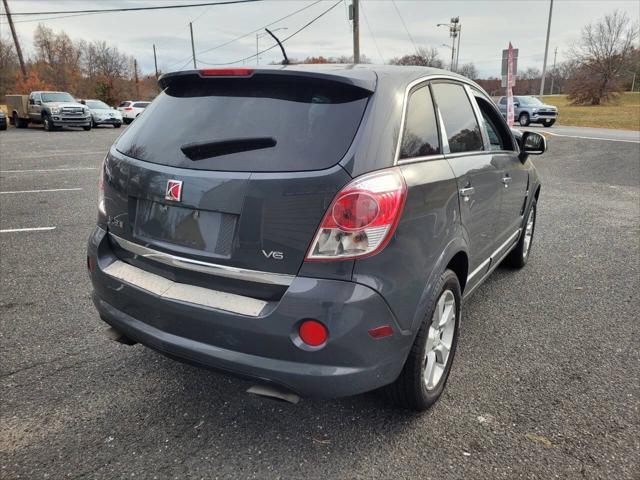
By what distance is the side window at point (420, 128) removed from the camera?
2314 millimetres

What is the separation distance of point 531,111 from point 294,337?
28438mm

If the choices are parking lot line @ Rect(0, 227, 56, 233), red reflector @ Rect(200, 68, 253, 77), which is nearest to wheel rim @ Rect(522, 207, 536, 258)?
red reflector @ Rect(200, 68, 253, 77)

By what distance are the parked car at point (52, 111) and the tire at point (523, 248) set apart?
25201 mm

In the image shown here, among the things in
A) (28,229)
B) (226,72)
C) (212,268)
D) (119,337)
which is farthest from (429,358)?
(28,229)

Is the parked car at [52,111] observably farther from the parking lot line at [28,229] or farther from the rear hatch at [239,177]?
the rear hatch at [239,177]

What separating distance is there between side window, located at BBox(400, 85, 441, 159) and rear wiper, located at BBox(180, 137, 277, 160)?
2.07ft

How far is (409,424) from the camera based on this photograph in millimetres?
2490

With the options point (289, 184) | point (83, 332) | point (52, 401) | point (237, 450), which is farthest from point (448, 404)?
point (83, 332)

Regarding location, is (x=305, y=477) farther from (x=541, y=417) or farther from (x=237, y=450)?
(x=541, y=417)

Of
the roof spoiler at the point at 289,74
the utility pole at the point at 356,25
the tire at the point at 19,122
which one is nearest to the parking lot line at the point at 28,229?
the roof spoiler at the point at 289,74

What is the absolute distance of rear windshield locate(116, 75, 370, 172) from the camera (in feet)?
6.75

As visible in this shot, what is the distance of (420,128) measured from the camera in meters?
2.47

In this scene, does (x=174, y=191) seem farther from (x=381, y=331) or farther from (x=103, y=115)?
(x=103, y=115)

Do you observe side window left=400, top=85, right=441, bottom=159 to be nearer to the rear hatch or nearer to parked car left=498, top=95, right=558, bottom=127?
the rear hatch
